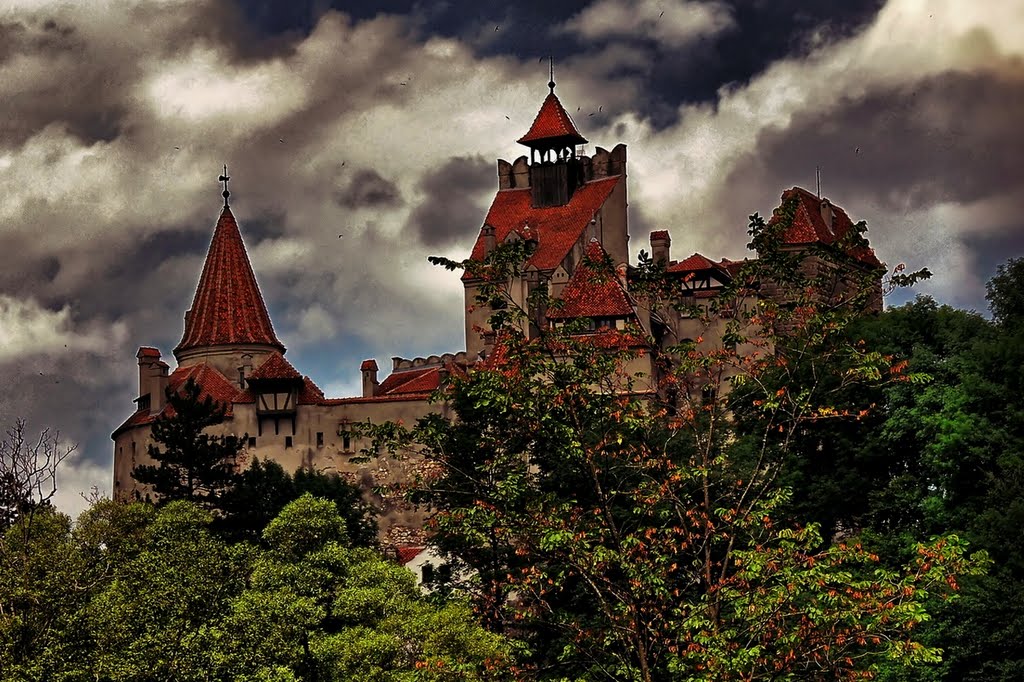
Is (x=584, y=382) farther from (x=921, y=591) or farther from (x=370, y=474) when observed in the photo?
(x=370, y=474)

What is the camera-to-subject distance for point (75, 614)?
115ft

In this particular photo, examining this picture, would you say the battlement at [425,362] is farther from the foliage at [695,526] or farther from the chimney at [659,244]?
the foliage at [695,526]

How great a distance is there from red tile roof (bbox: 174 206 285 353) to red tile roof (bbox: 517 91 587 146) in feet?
46.5

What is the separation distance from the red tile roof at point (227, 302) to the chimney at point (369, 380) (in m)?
4.76

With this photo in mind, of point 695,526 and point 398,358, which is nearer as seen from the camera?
point 695,526

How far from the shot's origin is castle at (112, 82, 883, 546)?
66.2 metres

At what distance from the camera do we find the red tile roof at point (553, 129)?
78938 mm

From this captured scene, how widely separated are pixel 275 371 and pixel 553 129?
61.5ft

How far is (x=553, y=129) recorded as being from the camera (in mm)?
79125

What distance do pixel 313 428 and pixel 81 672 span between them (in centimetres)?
3445

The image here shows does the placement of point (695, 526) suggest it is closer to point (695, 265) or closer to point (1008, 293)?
point (1008, 293)

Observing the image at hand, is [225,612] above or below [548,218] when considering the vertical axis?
below

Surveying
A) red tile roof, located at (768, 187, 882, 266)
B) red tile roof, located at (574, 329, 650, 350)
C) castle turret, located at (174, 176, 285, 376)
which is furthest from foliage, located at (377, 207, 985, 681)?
castle turret, located at (174, 176, 285, 376)

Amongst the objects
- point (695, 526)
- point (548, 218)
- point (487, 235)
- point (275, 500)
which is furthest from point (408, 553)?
point (695, 526)
